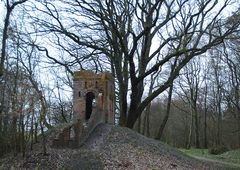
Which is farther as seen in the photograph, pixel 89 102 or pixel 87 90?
pixel 89 102

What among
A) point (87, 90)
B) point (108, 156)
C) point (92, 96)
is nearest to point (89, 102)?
point (92, 96)

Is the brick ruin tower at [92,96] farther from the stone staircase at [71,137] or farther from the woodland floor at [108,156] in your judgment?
the stone staircase at [71,137]

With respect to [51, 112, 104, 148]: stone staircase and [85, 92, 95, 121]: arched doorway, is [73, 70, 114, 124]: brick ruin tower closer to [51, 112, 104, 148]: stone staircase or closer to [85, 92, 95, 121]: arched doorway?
[85, 92, 95, 121]: arched doorway

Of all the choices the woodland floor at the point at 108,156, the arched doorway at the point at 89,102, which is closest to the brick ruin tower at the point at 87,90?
the arched doorway at the point at 89,102

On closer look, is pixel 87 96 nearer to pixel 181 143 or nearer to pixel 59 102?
pixel 59 102

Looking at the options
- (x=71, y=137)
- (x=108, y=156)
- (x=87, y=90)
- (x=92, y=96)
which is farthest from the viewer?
(x=92, y=96)

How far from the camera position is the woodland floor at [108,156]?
14.6 metres

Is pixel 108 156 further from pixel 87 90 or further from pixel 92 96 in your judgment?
pixel 92 96

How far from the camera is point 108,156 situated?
624 inches

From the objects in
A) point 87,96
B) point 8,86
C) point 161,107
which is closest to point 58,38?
point 87,96

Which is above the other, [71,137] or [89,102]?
[89,102]

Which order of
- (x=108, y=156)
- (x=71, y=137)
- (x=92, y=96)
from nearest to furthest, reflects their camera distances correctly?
(x=108, y=156)
(x=71, y=137)
(x=92, y=96)

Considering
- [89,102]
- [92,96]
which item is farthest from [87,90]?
[89,102]

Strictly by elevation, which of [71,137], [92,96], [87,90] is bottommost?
[71,137]
